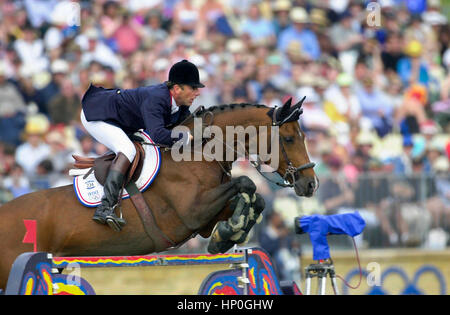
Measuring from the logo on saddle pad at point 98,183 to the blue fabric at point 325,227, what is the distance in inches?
56.9

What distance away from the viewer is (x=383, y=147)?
1344 centimetres

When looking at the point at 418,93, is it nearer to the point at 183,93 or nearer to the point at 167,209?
the point at 183,93

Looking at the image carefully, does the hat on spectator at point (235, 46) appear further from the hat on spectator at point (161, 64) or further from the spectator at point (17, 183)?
the spectator at point (17, 183)

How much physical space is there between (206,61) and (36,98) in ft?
9.73

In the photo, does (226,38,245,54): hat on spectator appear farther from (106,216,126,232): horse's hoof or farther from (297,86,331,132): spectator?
(106,216,126,232): horse's hoof

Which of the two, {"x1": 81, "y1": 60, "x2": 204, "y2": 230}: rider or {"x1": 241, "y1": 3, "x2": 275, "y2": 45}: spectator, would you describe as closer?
{"x1": 81, "y1": 60, "x2": 204, "y2": 230}: rider

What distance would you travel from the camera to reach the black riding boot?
23.9 ft

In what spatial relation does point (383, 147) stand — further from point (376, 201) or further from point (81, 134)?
point (81, 134)

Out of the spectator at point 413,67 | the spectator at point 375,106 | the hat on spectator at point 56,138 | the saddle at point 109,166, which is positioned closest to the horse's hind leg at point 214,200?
the saddle at point 109,166

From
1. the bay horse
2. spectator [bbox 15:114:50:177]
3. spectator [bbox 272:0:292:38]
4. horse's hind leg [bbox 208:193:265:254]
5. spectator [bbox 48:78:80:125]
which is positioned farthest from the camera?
spectator [bbox 272:0:292:38]

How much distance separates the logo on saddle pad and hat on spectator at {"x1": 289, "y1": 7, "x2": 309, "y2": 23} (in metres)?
8.59

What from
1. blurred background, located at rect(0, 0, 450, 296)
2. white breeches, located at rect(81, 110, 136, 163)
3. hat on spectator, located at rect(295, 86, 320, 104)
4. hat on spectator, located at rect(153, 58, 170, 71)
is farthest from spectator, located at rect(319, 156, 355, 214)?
white breeches, located at rect(81, 110, 136, 163)

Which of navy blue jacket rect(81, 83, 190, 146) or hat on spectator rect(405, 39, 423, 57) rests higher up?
hat on spectator rect(405, 39, 423, 57)

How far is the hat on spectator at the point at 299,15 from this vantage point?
15645mm
